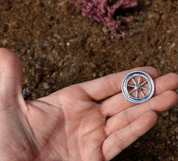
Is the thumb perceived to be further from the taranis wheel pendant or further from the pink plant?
the pink plant

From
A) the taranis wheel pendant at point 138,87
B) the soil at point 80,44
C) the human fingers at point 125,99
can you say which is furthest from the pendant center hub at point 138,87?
the soil at point 80,44

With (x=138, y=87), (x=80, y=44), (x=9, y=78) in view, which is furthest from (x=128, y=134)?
(x=80, y=44)

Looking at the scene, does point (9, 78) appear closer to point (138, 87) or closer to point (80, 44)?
point (138, 87)

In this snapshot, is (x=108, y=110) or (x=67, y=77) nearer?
(x=108, y=110)

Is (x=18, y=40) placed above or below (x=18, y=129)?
above

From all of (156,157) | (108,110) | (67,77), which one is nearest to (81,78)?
(67,77)

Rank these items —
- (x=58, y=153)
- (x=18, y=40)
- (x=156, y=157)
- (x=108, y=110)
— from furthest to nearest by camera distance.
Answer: (x=18, y=40) → (x=156, y=157) → (x=108, y=110) → (x=58, y=153)

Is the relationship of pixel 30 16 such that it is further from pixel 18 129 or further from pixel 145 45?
pixel 18 129
